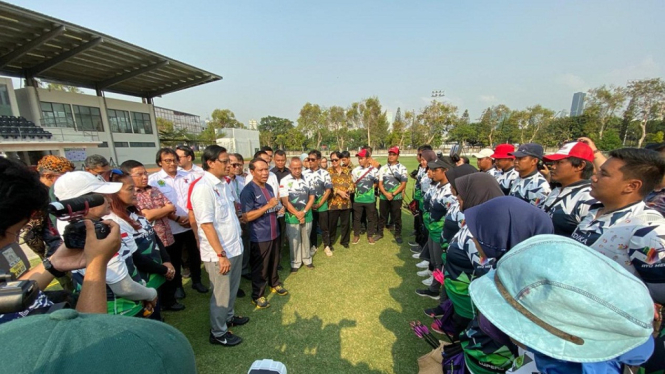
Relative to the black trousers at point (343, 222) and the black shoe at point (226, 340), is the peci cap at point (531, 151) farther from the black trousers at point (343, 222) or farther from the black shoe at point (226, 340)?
the black shoe at point (226, 340)

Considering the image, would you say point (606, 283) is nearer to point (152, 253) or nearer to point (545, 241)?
point (545, 241)

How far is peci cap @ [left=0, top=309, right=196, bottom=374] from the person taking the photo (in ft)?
1.59

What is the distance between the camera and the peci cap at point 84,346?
485mm

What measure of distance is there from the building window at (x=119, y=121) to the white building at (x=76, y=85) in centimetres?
9

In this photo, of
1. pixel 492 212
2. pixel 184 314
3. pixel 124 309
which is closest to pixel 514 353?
pixel 492 212

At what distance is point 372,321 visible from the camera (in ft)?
9.84

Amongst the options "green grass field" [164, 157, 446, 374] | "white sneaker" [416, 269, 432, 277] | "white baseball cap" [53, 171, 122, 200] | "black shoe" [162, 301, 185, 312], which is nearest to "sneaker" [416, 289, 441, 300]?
"green grass field" [164, 157, 446, 374]

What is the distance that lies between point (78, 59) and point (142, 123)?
424 inches

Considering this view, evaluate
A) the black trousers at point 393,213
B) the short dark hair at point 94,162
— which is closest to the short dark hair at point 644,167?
the black trousers at point 393,213

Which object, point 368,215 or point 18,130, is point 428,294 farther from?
point 18,130

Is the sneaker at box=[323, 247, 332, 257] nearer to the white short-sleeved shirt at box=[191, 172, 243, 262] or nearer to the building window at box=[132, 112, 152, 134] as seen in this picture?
the white short-sleeved shirt at box=[191, 172, 243, 262]

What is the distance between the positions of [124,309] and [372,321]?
236cm

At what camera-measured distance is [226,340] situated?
266cm

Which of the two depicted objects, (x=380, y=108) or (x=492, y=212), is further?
(x=380, y=108)
